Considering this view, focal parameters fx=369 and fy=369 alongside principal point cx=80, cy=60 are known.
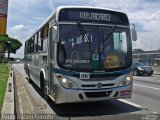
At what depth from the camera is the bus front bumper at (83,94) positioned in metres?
10.7

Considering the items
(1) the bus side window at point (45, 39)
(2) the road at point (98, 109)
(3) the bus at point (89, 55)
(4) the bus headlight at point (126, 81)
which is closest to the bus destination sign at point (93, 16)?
(3) the bus at point (89, 55)

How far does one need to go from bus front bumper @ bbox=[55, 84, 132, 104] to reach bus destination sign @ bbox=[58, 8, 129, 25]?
6.85ft

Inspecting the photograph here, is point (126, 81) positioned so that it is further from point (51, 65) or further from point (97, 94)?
point (51, 65)

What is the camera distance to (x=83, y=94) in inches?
424

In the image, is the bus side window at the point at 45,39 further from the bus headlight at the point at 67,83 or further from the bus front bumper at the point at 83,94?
the bus front bumper at the point at 83,94

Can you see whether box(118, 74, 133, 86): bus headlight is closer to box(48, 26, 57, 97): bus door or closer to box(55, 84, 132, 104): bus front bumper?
box(55, 84, 132, 104): bus front bumper

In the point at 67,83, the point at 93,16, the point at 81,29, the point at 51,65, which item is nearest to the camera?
the point at 67,83

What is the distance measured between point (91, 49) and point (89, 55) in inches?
7.9

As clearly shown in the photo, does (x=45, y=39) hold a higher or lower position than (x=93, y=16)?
lower

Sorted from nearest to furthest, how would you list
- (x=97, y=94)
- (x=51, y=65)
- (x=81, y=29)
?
(x=97, y=94), (x=81, y=29), (x=51, y=65)

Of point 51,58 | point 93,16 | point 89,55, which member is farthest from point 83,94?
point 93,16

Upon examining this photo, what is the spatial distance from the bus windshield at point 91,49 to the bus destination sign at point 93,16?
23 centimetres

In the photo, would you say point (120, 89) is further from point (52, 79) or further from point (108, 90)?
point (52, 79)

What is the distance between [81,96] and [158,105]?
3.07 m
